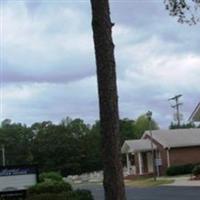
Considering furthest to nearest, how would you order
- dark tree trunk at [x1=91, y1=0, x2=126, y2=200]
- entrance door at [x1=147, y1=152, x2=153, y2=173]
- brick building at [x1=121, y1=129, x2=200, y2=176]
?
entrance door at [x1=147, y1=152, x2=153, y2=173] < brick building at [x1=121, y1=129, x2=200, y2=176] < dark tree trunk at [x1=91, y1=0, x2=126, y2=200]

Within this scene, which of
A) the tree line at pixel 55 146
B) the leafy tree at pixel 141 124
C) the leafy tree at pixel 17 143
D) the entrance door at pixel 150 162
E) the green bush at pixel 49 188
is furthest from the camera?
the leafy tree at pixel 141 124

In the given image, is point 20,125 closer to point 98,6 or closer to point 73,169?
point 73,169

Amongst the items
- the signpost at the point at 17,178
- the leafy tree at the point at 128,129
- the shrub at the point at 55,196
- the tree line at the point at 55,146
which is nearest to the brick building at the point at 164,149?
the tree line at the point at 55,146

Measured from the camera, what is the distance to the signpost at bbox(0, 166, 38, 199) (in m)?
24.7

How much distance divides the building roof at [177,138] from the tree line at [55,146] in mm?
16614

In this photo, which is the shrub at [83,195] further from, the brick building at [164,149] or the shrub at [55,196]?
the brick building at [164,149]

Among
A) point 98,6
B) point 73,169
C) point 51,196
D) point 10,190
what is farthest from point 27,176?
point 73,169

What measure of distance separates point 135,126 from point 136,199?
81918mm

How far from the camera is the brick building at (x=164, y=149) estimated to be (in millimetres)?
63031

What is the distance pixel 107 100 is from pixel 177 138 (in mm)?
56977

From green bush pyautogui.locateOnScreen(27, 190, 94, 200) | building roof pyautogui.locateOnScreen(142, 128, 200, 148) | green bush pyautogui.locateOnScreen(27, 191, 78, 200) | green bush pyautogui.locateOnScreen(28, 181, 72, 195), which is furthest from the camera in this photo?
building roof pyautogui.locateOnScreen(142, 128, 200, 148)

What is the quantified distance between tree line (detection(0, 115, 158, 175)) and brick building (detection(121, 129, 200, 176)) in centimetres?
1301

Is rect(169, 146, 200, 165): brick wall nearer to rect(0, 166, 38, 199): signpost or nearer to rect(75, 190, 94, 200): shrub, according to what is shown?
rect(0, 166, 38, 199): signpost

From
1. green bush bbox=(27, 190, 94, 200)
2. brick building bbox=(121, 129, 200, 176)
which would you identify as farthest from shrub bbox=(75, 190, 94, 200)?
brick building bbox=(121, 129, 200, 176)
